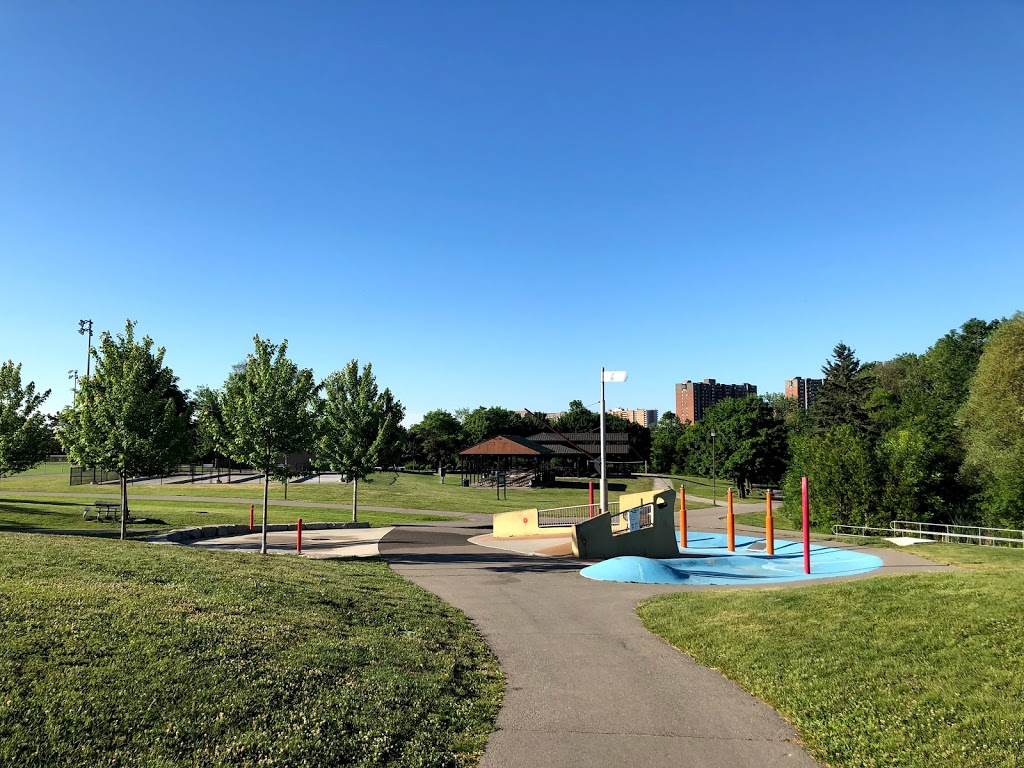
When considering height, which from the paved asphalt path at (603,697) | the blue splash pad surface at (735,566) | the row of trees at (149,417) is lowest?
the blue splash pad surface at (735,566)

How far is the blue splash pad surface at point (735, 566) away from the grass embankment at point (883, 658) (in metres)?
3.60

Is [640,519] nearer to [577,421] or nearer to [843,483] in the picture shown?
[843,483]

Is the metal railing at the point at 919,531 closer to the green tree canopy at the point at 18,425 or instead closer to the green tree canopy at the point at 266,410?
the green tree canopy at the point at 266,410

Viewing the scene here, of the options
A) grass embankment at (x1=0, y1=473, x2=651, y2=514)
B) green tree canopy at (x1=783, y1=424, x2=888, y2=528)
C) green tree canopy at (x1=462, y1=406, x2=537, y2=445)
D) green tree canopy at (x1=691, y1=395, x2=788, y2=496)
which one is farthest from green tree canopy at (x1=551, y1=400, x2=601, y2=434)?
green tree canopy at (x1=783, y1=424, x2=888, y2=528)

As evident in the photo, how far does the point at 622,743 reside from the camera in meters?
6.31

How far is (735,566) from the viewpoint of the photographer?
22109mm

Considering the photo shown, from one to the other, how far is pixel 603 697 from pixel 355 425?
2401 centimetres

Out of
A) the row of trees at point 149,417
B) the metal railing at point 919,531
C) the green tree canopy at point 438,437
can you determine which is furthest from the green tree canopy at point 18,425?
the green tree canopy at point 438,437

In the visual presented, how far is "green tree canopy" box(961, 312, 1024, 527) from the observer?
115 ft

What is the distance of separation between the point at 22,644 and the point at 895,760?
8360 mm

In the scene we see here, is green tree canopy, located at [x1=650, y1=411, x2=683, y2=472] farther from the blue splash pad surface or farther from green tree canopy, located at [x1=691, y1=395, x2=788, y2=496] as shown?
the blue splash pad surface

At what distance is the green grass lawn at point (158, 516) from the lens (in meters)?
23.7

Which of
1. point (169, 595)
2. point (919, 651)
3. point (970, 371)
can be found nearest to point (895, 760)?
point (919, 651)

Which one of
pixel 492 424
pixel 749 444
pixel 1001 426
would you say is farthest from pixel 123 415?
pixel 492 424
